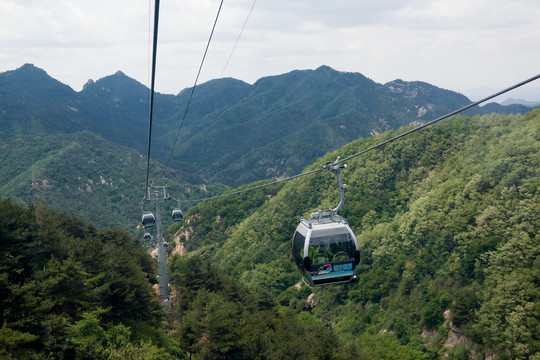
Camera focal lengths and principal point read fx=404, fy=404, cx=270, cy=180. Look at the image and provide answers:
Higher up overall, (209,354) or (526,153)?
(526,153)

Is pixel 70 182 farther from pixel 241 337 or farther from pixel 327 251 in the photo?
pixel 327 251

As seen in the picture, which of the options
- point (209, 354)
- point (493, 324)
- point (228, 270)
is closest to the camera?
point (209, 354)

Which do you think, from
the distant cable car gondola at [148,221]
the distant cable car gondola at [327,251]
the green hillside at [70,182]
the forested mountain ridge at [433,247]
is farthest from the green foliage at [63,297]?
the green hillside at [70,182]

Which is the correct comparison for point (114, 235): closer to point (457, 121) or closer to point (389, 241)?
point (389, 241)


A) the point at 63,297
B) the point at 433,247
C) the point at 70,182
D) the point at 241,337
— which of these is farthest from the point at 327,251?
the point at 70,182

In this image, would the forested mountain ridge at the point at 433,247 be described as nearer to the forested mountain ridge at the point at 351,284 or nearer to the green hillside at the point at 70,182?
the forested mountain ridge at the point at 351,284

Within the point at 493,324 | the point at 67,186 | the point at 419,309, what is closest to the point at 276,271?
the point at 419,309

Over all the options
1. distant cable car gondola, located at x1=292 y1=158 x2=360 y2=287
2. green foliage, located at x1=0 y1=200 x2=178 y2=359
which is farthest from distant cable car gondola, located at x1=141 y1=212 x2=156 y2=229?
distant cable car gondola, located at x1=292 y1=158 x2=360 y2=287
